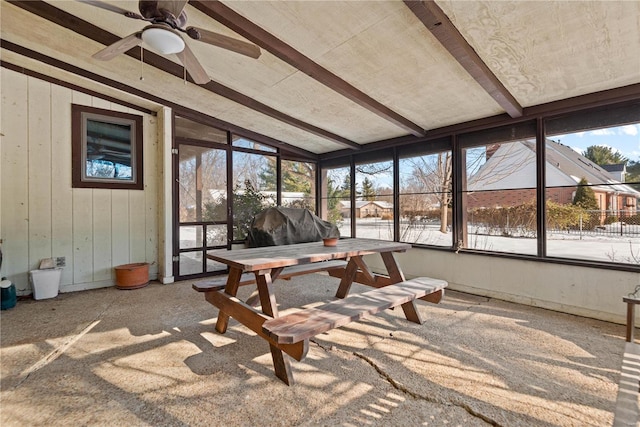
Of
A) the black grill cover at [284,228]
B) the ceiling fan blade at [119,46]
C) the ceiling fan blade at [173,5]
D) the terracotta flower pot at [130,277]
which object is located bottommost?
the terracotta flower pot at [130,277]

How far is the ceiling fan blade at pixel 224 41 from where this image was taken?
220cm

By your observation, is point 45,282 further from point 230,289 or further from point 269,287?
point 269,287

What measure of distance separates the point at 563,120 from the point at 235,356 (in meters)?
4.26

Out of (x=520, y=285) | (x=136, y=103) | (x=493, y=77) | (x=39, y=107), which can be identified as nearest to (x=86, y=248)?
(x=39, y=107)

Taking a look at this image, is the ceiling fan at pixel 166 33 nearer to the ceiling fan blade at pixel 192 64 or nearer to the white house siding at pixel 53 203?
Answer: the ceiling fan blade at pixel 192 64

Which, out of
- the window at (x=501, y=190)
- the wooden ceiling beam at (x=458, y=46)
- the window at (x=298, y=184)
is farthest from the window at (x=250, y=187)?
the wooden ceiling beam at (x=458, y=46)

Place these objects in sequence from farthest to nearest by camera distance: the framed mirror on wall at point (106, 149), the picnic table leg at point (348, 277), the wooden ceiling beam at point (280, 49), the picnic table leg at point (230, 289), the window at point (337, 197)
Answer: the window at point (337, 197) < the framed mirror on wall at point (106, 149) < the picnic table leg at point (348, 277) < the picnic table leg at point (230, 289) < the wooden ceiling beam at point (280, 49)

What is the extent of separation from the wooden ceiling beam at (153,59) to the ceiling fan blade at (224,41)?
5.11 feet

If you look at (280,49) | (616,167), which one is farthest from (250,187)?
(616,167)

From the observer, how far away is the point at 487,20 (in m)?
2.18

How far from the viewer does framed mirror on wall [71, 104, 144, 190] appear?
4.10 meters

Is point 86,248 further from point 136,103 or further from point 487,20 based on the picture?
point 487,20

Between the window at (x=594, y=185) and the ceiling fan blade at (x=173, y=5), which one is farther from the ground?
the ceiling fan blade at (x=173, y=5)

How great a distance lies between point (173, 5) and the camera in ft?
6.58
